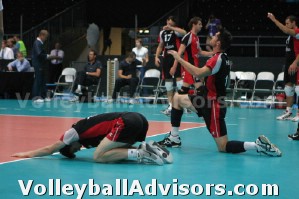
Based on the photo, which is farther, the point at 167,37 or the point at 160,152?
the point at 167,37

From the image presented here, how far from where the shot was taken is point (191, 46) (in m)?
12.0

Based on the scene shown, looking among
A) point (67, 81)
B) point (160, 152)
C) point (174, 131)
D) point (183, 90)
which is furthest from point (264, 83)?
point (160, 152)

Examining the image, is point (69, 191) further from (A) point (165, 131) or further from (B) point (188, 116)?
(B) point (188, 116)

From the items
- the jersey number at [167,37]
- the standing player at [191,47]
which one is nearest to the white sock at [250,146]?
the standing player at [191,47]

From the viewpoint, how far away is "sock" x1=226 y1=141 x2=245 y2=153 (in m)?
8.10

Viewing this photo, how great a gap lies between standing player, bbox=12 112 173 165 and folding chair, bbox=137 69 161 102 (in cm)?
1109

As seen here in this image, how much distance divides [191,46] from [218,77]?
3.74m

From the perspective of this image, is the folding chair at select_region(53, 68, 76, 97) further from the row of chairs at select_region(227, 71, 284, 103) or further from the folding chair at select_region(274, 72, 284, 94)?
the folding chair at select_region(274, 72, 284, 94)

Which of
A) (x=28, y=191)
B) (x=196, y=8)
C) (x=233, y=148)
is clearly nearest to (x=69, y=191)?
(x=28, y=191)

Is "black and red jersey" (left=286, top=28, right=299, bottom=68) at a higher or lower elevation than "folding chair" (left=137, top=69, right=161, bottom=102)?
higher

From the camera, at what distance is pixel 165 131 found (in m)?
10.9

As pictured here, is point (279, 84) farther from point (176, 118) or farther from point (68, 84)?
point (176, 118)

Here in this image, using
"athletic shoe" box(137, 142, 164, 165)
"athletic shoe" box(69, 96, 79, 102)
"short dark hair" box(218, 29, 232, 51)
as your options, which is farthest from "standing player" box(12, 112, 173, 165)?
"athletic shoe" box(69, 96, 79, 102)

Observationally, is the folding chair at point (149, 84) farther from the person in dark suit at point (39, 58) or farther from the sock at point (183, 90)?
the sock at point (183, 90)
